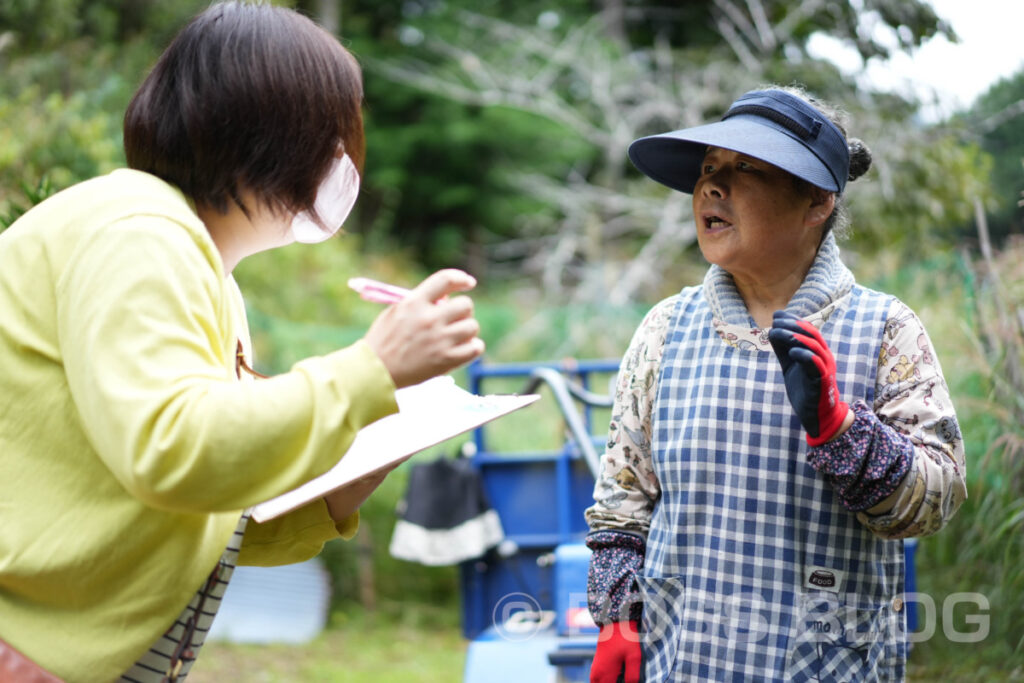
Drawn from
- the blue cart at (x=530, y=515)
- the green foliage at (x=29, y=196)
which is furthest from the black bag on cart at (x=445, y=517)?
the green foliage at (x=29, y=196)

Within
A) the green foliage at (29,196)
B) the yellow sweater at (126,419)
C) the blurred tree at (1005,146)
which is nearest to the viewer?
the yellow sweater at (126,419)

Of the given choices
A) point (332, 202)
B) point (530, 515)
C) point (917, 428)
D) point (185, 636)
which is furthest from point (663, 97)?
point (185, 636)

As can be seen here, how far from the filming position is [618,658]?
190 centimetres

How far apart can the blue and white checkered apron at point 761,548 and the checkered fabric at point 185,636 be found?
85 centimetres

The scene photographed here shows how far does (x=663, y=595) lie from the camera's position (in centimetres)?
187

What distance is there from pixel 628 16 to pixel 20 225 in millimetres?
11548

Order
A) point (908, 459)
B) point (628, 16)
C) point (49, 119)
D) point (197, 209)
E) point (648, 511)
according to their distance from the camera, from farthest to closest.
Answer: point (628, 16), point (49, 119), point (648, 511), point (908, 459), point (197, 209)

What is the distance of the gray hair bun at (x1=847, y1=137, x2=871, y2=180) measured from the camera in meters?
2.08

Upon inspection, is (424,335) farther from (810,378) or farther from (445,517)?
(445,517)

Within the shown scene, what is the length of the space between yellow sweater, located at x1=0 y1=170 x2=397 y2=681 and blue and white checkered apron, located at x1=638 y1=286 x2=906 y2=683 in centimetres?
87

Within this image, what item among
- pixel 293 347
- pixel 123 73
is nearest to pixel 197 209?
pixel 293 347

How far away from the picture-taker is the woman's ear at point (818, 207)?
76.7 inches

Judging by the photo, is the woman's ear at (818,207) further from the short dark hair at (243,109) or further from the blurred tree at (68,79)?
the blurred tree at (68,79)

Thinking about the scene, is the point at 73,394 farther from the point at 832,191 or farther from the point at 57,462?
the point at 832,191
